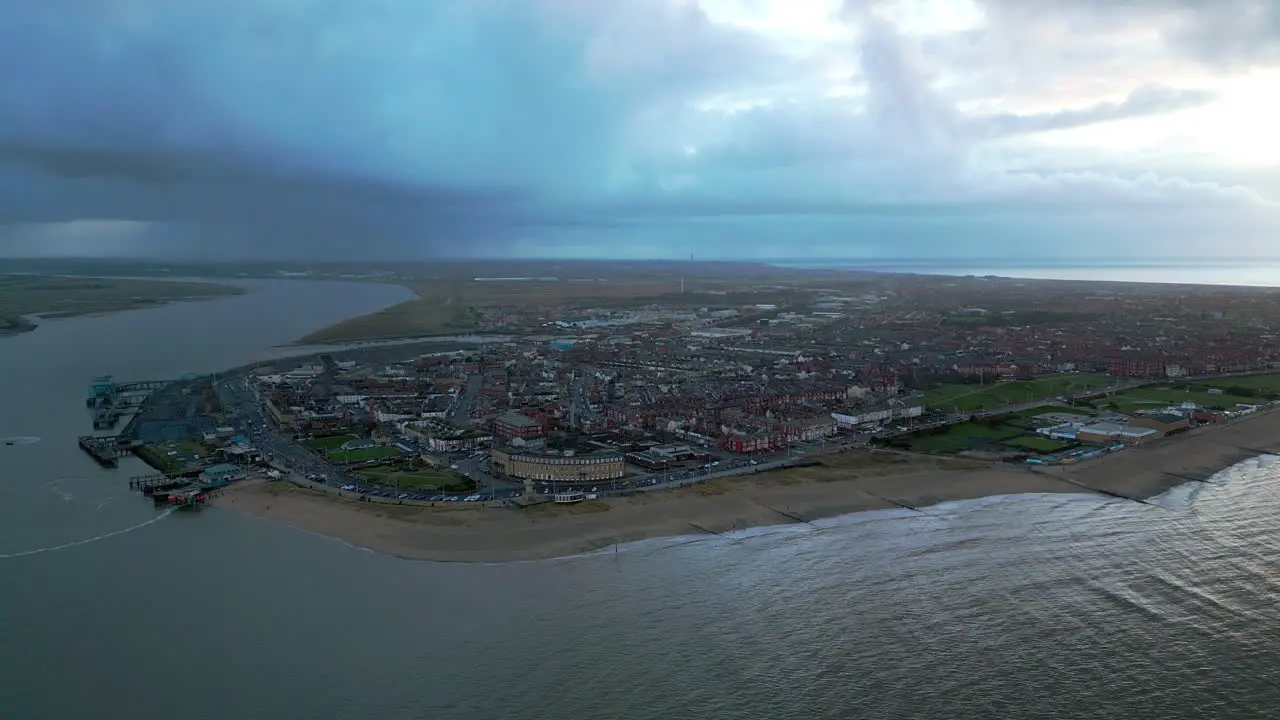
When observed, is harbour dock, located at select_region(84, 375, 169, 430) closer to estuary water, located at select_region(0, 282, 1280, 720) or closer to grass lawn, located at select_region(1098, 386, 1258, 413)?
estuary water, located at select_region(0, 282, 1280, 720)

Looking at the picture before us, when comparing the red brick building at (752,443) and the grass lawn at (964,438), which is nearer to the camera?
the red brick building at (752,443)

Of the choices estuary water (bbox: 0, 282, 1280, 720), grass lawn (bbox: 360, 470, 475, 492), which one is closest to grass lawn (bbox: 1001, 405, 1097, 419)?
estuary water (bbox: 0, 282, 1280, 720)

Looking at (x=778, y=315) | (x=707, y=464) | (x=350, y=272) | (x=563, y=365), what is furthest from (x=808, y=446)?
(x=350, y=272)

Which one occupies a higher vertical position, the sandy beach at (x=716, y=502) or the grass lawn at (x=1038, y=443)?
the grass lawn at (x=1038, y=443)

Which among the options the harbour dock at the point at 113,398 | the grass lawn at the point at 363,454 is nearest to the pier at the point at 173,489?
the grass lawn at the point at 363,454

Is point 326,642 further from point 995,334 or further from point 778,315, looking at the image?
→ point 778,315

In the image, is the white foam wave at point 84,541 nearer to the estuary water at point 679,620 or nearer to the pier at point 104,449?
the estuary water at point 679,620

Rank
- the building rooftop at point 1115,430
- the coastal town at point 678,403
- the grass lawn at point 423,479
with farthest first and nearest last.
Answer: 1. the building rooftop at point 1115,430
2. the coastal town at point 678,403
3. the grass lawn at point 423,479
